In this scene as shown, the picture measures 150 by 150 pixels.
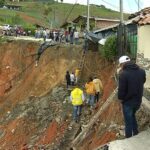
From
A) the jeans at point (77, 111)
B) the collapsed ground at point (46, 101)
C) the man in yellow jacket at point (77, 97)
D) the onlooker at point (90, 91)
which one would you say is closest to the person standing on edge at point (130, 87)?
the collapsed ground at point (46, 101)

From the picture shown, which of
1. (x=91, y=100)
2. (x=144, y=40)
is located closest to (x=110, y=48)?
(x=91, y=100)

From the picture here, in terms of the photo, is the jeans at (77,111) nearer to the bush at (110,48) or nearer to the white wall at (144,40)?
the bush at (110,48)

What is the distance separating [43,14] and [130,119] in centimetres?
8186

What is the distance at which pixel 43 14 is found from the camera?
90.2 meters

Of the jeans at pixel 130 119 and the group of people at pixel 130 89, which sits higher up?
the group of people at pixel 130 89

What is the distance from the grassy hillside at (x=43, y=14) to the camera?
2872 inches

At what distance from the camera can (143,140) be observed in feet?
30.8

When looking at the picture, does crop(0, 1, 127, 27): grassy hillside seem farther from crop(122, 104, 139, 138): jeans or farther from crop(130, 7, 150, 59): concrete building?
crop(122, 104, 139, 138): jeans

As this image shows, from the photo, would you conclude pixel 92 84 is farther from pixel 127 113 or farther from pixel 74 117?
pixel 127 113

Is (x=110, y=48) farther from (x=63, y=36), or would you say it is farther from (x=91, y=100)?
(x=63, y=36)

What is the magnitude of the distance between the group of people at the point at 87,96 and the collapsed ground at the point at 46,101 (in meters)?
0.34

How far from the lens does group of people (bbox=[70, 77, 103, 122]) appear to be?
19.2 m

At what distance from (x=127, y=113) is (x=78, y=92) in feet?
31.1

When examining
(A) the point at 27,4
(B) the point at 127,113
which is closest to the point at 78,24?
(B) the point at 127,113
